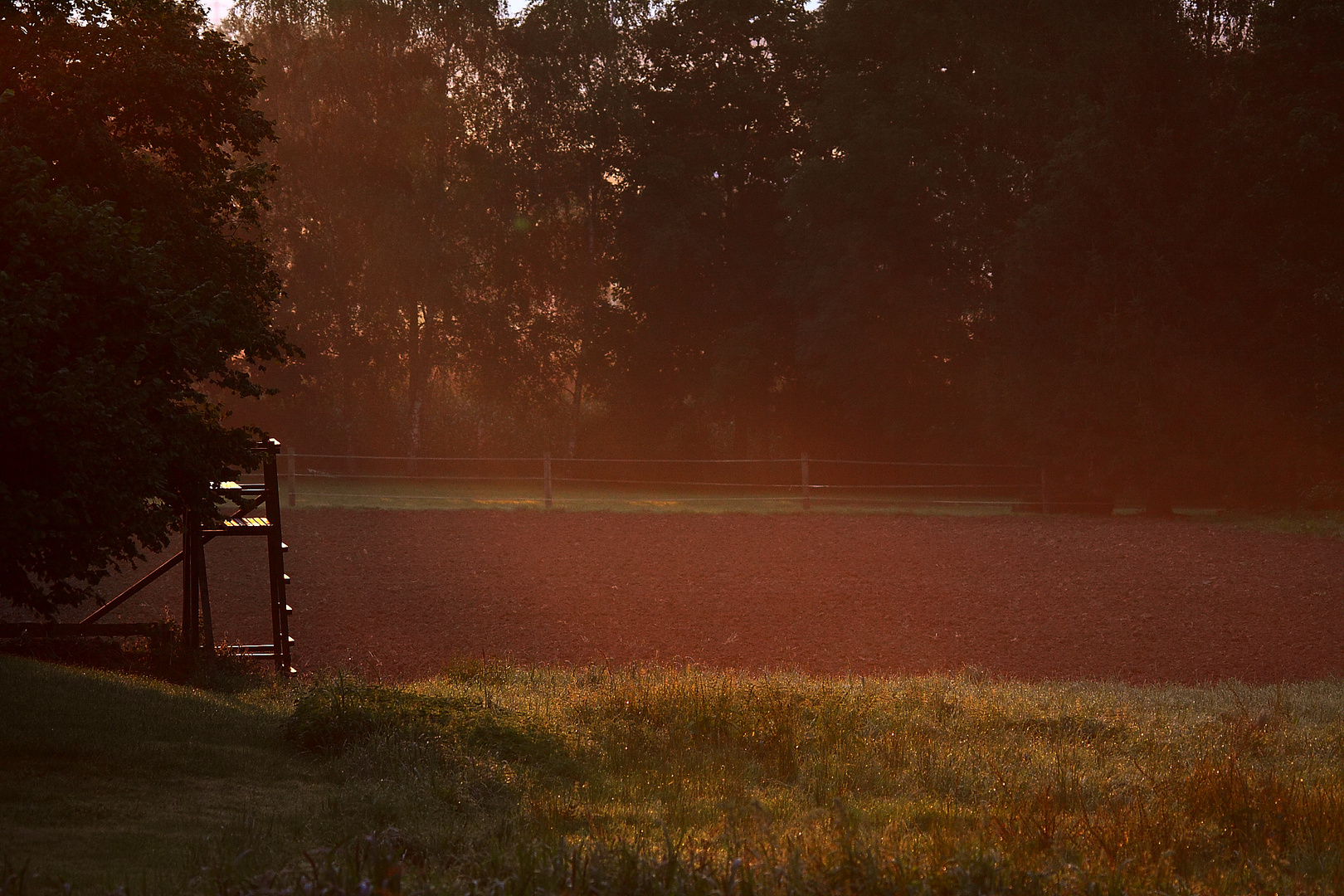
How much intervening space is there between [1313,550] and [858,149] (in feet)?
59.7

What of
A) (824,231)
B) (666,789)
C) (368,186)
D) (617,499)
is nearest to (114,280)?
(666,789)

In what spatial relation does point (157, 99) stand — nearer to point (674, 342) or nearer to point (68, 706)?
point (68, 706)

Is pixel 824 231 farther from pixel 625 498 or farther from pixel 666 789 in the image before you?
pixel 666 789

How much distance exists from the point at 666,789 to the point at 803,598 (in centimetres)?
974

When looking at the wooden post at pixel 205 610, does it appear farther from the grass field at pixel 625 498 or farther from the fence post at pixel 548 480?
the grass field at pixel 625 498

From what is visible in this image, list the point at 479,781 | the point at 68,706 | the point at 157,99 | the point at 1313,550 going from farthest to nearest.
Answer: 1. the point at 1313,550
2. the point at 157,99
3. the point at 68,706
4. the point at 479,781

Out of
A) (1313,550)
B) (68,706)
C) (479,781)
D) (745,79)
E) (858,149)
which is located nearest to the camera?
(479,781)

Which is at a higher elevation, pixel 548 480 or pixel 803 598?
pixel 548 480

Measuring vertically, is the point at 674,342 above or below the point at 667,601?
above

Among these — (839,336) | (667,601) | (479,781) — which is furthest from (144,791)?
(839,336)

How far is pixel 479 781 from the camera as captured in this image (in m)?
6.11

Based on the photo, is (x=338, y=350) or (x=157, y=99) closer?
(x=157, y=99)

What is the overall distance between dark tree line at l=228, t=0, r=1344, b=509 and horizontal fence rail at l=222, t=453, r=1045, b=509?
967 millimetres

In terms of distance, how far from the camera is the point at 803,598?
1588cm
